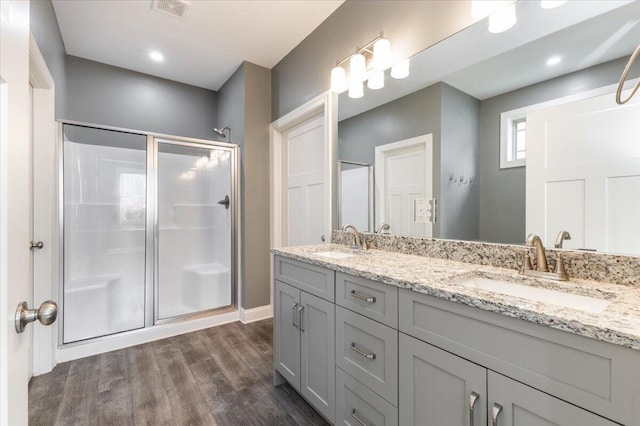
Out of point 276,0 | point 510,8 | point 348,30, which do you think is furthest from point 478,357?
point 276,0

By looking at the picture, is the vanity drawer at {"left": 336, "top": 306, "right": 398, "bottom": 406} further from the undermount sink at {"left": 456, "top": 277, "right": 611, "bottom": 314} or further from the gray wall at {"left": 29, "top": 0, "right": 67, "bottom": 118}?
the gray wall at {"left": 29, "top": 0, "right": 67, "bottom": 118}

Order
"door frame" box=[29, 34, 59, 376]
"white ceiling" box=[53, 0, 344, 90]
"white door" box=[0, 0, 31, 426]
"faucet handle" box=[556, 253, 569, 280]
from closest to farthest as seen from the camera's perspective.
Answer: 1. "white door" box=[0, 0, 31, 426]
2. "faucet handle" box=[556, 253, 569, 280]
3. "door frame" box=[29, 34, 59, 376]
4. "white ceiling" box=[53, 0, 344, 90]

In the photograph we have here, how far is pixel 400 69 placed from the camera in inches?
70.8

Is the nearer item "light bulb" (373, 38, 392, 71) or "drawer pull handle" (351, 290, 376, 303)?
"drawer pull handle" (351, 290, 376, 303)

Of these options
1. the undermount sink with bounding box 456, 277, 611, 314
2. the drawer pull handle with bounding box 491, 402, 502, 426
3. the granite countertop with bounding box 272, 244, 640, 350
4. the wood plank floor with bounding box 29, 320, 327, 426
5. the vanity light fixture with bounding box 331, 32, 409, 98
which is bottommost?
the wood plank floor with bounding box 29, 320, 327, 426

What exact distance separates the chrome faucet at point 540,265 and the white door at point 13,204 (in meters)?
1.54

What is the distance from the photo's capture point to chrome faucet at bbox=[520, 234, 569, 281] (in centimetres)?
110

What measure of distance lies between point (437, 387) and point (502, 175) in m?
0.96

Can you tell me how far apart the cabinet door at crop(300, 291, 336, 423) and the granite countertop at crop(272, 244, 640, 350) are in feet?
0.80

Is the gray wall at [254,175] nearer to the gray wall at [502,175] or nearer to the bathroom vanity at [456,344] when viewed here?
the bathroom vanity at [456,344]

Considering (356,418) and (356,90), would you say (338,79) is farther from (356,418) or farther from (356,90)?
(356,418)

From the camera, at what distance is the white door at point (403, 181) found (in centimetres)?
169

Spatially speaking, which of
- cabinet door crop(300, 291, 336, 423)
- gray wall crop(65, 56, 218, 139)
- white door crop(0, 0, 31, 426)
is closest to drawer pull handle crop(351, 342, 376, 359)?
cabinet door crop(300, 291, 336, 423)

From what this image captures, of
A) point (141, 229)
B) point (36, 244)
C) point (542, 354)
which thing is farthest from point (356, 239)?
point (36, 244)
